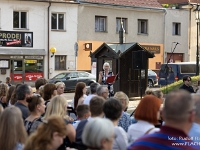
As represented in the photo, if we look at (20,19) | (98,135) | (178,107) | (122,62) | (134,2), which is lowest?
(98,135)

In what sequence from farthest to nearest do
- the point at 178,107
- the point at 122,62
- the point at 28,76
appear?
the point at 28,76
the point at 122,62
the point at 178,107

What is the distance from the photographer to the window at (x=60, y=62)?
35719 millimetres

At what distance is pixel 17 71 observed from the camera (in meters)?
33.4

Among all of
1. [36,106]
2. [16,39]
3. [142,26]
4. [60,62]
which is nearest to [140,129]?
[36,106]

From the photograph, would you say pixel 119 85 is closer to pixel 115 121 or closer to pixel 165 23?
pixel 115 121

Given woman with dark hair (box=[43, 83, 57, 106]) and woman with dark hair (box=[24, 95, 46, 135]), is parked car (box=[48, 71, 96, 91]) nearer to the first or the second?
woman with dark hair (box=[43, 83, 57, 106])

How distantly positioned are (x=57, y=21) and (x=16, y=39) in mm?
3873

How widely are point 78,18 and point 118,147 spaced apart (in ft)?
104

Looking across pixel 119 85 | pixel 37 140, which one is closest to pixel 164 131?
pixel 37 140

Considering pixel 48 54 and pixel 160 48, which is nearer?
pixel 48 54

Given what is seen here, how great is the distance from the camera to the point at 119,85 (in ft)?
70.3

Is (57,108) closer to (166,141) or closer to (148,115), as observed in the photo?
(148,115)

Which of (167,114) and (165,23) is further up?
(165,23)

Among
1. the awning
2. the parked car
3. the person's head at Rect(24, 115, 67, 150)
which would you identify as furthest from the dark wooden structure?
the person's head at Rect(24, 115, 67, 150)
